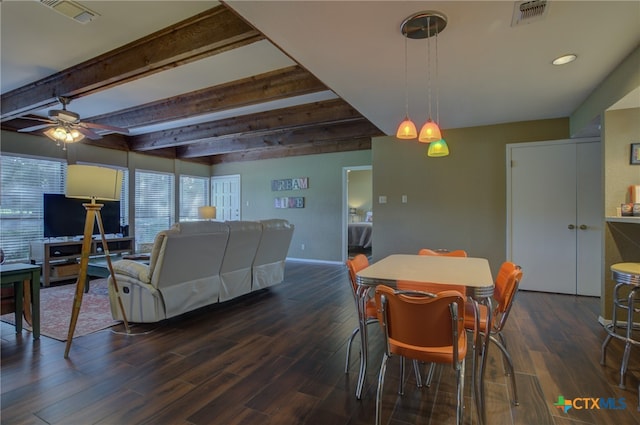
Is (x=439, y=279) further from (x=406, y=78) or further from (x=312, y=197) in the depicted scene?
(x=312, y=197)

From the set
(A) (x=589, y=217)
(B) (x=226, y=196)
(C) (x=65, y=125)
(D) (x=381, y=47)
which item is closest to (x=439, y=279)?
(D) (x=381, y=47)

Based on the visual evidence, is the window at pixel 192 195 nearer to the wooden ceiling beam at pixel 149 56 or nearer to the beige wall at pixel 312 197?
the beige wall at pixel 312 197

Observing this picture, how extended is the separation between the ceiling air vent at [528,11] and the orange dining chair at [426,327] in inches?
70.7

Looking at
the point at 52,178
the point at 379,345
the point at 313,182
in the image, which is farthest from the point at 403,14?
the point at 52,178

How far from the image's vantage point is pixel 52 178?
222 inches

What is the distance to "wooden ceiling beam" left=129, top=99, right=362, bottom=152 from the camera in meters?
4.62

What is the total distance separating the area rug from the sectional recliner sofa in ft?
0.78

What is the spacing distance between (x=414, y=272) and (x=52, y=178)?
6490 mm

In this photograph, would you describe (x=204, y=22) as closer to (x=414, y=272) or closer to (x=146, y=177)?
(x=414, y=272)

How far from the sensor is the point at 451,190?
4914mm

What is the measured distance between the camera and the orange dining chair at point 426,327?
1.46 meters

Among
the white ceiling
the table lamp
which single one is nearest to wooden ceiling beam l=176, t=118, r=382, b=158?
the table lamp

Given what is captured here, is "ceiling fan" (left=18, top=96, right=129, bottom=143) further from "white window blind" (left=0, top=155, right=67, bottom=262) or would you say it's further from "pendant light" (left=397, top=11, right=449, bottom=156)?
"pendant light" (left=397, top=11, right=449, bottom=156)

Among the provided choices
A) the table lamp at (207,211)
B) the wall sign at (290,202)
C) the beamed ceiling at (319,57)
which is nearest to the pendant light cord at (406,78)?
the beamed ceiling at (319,57)
